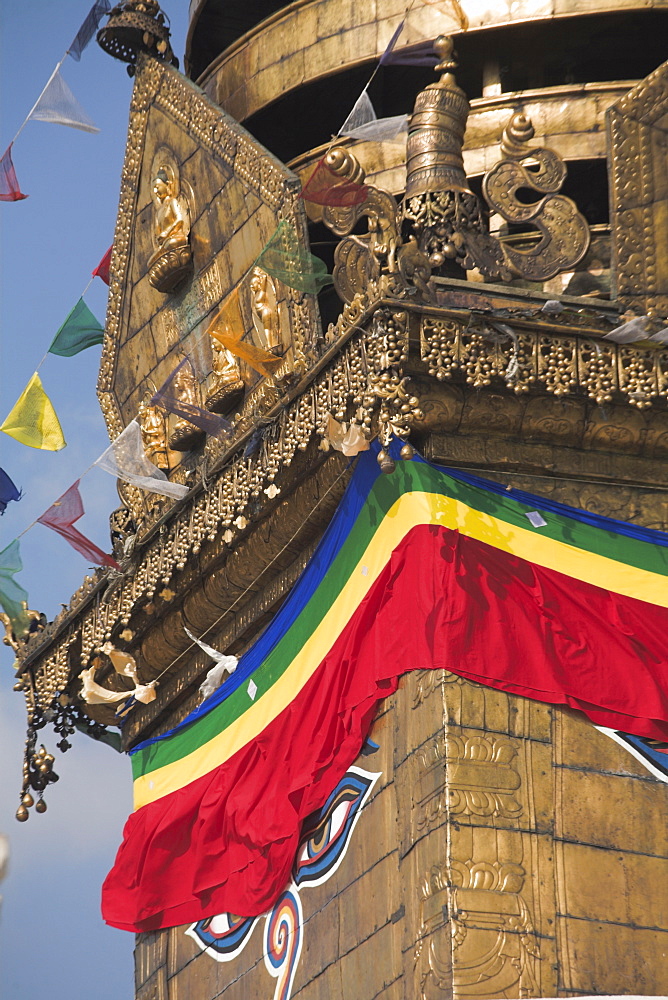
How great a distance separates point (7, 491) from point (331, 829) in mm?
4391

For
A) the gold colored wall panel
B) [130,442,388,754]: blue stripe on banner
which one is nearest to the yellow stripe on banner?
[130,442,388,754]: blue stripe on banner

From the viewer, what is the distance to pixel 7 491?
49.0 ft

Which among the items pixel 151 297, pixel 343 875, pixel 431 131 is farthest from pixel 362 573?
pixel 151 297

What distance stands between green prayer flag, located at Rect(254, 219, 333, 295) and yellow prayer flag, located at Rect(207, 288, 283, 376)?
534mm

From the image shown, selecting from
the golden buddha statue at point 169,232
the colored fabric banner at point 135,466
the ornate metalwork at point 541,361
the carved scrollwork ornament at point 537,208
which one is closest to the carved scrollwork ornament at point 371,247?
the ornate metalwork at point 541,361

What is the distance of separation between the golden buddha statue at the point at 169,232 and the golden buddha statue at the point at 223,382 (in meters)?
0.93

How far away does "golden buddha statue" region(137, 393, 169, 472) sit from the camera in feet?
49.2

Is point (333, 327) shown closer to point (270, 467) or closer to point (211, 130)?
point (270, 467)

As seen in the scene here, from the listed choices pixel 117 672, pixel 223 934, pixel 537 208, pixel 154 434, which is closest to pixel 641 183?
pixel 537 208

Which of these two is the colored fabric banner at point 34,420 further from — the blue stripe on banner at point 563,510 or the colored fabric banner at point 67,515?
the blue stripe on banner at point 563,510

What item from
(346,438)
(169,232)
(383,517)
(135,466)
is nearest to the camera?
(346,438)

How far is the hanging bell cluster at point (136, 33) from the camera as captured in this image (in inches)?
616

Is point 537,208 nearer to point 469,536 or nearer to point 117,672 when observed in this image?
point 469,536

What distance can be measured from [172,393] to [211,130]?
7.06 ft
